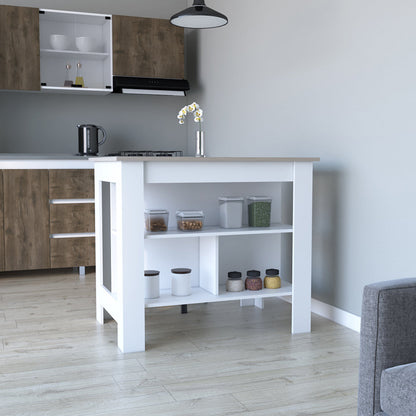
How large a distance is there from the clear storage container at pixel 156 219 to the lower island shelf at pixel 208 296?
13.8 inches

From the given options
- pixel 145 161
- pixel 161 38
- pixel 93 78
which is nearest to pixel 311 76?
pixel 145 161

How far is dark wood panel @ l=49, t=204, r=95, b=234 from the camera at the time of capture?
4.42m

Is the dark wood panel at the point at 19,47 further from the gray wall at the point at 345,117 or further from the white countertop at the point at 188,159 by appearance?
the white countertop at the point at 188,159

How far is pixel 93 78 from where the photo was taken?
202 inches

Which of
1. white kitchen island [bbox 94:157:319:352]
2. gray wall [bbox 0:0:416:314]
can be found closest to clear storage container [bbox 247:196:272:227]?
white kitchen island [bbox 94:157:319:352]

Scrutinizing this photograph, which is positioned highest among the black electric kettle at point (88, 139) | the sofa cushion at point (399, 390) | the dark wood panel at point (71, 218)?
the black electric kettle at point (88, 139)

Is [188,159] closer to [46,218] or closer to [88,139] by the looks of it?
[46,218]

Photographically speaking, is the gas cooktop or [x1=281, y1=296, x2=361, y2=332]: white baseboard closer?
[x1=281, y1=296, x2=361, y2=332]: white baseboard

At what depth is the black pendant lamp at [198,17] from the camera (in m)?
3.15

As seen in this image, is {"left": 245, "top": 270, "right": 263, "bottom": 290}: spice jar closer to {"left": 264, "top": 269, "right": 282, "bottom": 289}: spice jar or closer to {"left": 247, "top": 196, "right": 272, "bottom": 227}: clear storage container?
{"left": 264, "top": 269, "right": 282, "bottom": 289}: spice jar

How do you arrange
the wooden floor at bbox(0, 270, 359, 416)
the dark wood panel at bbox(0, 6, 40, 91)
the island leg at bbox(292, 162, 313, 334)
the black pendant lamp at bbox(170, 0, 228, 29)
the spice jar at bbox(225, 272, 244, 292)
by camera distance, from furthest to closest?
the dark wood panel at bbox(0, 6, 40, 91), the black pendant lamp at bbox(170, 0, 228, 29), the spice jar at bbox(225, 272, 244, 292), the island leg at bbox(292, 162, 313, 334), the wooden floor at bbox(0, 270, 359, 416)

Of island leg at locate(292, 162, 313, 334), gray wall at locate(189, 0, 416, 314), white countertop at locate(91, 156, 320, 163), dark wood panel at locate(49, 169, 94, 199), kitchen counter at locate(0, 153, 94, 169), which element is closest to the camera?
white countertop at locate(91, 156, 320, 163)

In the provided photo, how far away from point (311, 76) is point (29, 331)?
214cm

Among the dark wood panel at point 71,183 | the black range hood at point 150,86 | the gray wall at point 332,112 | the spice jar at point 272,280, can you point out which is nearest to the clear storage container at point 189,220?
Answer: the spice jar at point 272,280
